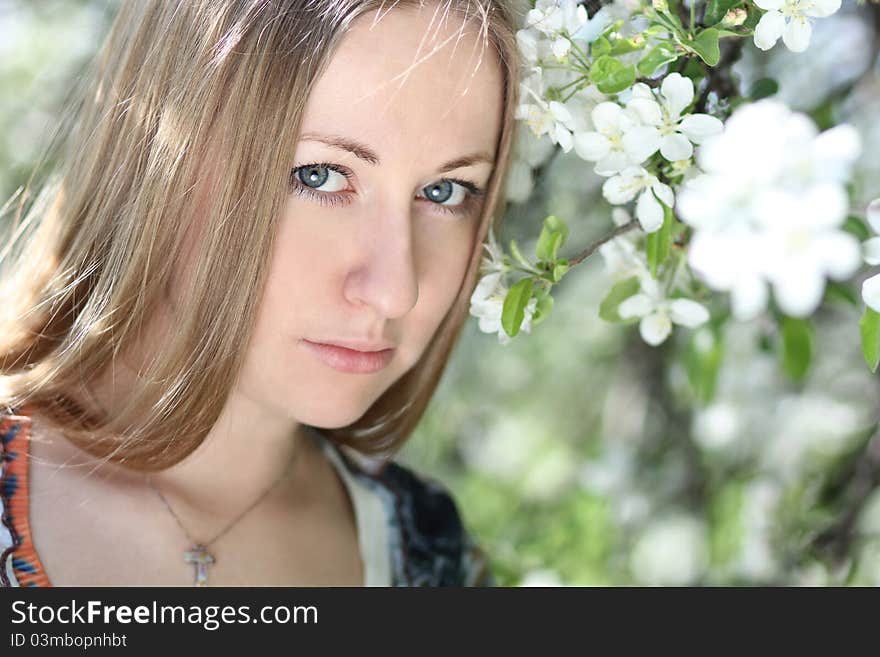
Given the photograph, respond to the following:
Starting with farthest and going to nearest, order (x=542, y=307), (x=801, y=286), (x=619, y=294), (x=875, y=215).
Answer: (x=619, y=294) → (x=542, y=307) → (x=875, y=215) → (x=801, y=286)

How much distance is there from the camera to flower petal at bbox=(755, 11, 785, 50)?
77 cm

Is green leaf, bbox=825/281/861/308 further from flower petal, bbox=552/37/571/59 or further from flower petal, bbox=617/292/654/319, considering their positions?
flower petal, bbox=552/37/571/59

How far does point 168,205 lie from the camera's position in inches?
38.1

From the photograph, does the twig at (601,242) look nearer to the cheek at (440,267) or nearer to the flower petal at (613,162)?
the flower petal at (613,162)

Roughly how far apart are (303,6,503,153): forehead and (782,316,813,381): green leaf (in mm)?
420

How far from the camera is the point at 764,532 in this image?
1.57 meters

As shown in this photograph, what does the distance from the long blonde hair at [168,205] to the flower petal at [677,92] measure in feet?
0.82

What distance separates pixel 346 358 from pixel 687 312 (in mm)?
357

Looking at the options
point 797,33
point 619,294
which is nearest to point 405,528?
point 619,294

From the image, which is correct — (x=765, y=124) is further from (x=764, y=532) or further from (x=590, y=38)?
(x=764, y=532)

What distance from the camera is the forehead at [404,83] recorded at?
903mm

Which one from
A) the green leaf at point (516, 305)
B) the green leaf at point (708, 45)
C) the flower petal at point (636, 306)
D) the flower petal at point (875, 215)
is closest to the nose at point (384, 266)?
the green leaf at point (516, 305)

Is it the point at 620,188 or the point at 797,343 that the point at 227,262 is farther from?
the point at 797,343


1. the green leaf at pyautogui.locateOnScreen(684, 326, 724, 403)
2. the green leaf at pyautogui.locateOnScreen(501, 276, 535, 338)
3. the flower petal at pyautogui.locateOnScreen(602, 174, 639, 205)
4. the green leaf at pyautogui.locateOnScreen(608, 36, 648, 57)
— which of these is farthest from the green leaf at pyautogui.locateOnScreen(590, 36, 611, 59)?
the green leaf at pyautogui.locateOnScreen(684, 326, 724, 403)
